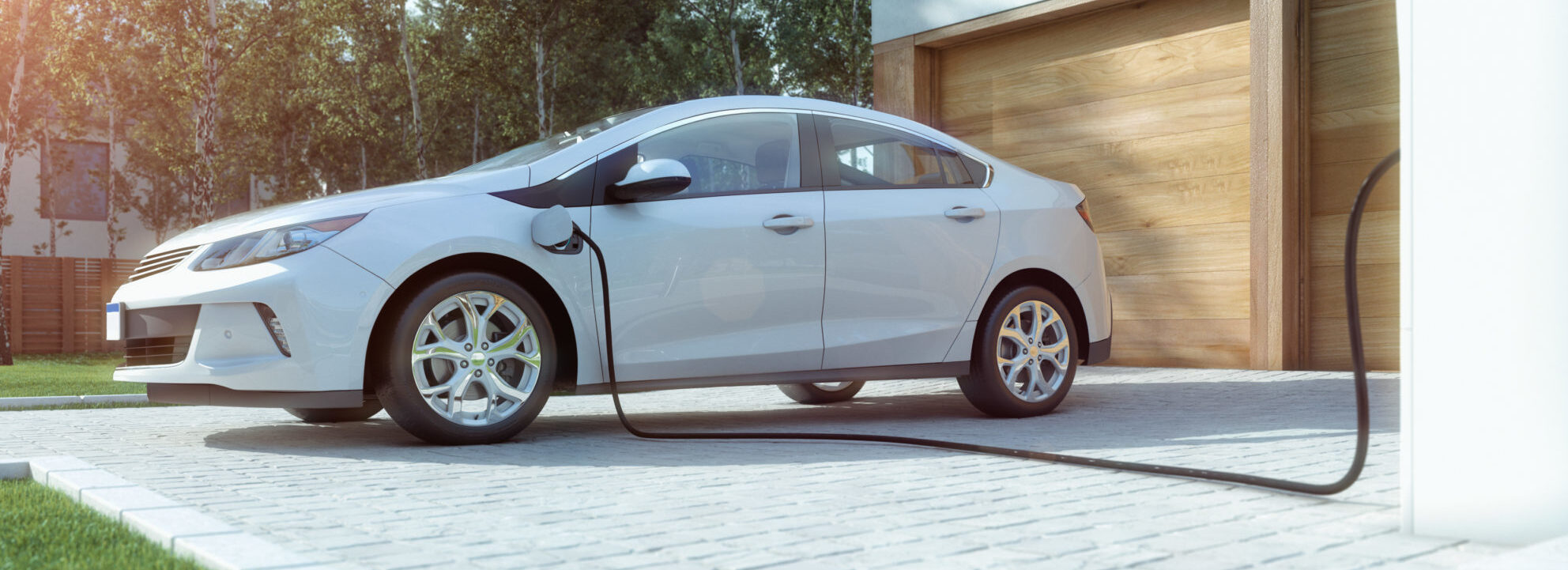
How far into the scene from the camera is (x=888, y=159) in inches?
249

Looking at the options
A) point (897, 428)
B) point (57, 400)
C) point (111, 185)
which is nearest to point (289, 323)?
point (897, 428)

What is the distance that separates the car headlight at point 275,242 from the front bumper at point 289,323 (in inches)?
1.6

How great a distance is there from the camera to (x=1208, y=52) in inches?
376

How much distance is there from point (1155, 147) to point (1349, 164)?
1539mm

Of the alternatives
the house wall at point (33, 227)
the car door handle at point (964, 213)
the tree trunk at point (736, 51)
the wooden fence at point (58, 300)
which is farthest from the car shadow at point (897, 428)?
the house wall at point (33, 227)

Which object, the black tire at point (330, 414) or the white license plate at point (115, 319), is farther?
the black tire at point (330, 414)

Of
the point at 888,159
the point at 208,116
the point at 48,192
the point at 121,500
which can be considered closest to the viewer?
the point at 121,500

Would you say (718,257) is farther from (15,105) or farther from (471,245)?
(15,105)

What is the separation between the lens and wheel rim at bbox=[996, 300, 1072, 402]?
6.38 meters

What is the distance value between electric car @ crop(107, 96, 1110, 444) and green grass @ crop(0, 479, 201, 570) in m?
1.25

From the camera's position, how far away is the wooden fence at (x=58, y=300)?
71.3ft

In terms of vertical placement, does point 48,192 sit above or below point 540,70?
below

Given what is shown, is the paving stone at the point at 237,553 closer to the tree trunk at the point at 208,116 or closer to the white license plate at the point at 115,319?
the white license plate at the point at 115,319

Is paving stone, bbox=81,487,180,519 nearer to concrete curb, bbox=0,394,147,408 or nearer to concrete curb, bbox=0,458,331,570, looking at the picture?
concrete curb, bbox=0,458,331,570
